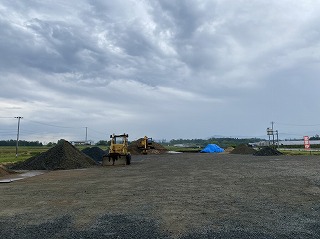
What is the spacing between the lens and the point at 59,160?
28.7 m

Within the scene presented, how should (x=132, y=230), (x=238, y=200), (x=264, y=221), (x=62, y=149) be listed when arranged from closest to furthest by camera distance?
(x=132, y=230), (x=264, y=221), (x=238, y=200), (x=62, y=149)

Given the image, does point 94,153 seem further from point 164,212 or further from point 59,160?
point 164,212

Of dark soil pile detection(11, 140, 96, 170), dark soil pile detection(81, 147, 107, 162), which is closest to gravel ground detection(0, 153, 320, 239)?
dark soil pile detection(11, 140, 96, 170)

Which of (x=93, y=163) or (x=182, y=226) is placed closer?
(x=182, y=226)

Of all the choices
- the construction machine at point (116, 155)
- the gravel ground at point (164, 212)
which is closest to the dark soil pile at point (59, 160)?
the construction machine at point (116, 155)

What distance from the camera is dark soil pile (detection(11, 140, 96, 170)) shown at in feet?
91.0

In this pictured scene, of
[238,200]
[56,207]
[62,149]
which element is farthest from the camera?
[62,149]

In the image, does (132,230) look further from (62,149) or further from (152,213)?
(62,149)

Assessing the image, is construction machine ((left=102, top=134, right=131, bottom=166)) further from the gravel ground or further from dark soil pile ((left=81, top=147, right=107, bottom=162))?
the gravel ground

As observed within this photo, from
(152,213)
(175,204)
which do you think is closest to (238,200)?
(175,204)

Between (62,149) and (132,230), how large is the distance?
25015 mm

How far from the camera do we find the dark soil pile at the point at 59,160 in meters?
27.8

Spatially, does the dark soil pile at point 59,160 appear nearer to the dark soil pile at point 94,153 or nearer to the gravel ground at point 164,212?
the dark soil pile at point 94,153

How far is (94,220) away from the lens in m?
8.18
